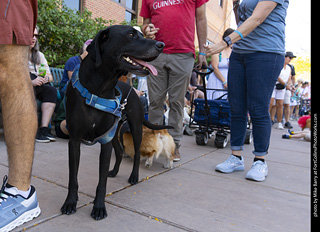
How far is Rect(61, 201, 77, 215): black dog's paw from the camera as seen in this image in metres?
1.82

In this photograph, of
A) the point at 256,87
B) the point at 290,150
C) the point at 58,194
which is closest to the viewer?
the point at 58,194

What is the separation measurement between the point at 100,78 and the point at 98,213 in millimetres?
936

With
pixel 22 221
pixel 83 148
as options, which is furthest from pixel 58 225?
pixel 83 148

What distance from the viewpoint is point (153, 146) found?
3109mm

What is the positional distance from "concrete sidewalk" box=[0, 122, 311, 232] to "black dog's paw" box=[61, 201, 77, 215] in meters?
0.03

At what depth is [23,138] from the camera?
168 cm

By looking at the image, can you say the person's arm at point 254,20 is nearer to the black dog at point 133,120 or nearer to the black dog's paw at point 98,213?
the black dog at point 133,120

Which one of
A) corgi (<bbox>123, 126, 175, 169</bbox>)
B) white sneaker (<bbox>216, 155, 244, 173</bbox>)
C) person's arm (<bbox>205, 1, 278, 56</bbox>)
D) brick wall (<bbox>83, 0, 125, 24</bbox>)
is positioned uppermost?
brick wall (<bbox>83, 0, 125, 24</bbox>)

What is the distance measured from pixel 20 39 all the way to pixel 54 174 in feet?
4.72

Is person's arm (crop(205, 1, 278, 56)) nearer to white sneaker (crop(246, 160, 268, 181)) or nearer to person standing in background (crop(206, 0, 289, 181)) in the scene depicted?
person standing in background (crop(206, 0, 289, 181))

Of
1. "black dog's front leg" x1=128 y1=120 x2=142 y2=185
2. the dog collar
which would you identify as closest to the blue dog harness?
the dog collar

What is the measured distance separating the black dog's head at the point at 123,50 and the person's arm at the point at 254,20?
3.38 ft

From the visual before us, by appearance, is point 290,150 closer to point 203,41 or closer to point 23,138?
point 203,41

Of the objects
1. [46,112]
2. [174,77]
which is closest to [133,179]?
[174,77]
